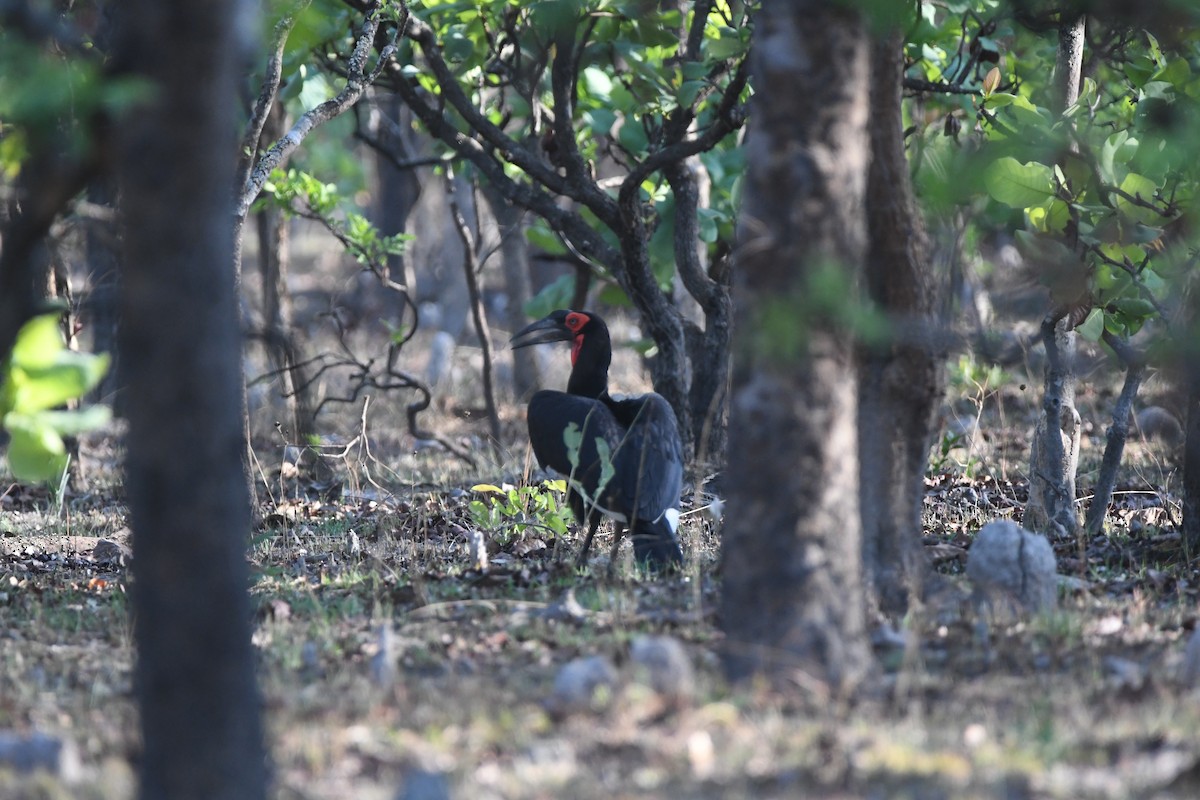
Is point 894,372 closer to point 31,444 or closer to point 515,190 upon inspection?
point 31,444

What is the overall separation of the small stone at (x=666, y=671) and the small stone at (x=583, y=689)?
0.26ft

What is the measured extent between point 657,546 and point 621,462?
1.72ft

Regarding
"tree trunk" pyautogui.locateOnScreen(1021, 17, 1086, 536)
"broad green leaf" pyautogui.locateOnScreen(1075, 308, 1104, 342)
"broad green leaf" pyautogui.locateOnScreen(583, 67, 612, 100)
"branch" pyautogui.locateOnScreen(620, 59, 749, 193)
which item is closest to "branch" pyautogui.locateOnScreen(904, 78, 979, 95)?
"tree trunk" pyautogui.locateOnScreen(1021, 17, 1086, 536)

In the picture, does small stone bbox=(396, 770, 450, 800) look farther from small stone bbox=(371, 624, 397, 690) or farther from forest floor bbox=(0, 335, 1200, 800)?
small stone bbox=(371, 624, 397, 690)

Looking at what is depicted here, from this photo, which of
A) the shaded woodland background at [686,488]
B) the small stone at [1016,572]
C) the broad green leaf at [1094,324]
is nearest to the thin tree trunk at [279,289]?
the shaded woodland background at [686,488]

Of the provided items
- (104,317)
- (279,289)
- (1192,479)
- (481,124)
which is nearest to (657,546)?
(1192,479)

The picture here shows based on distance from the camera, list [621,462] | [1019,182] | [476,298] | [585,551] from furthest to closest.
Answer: [476,298], [621,462], [585,551], [1019,182]

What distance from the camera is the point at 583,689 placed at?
3.40 metres

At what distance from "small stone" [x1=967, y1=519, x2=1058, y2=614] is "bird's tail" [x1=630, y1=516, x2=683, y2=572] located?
1466 millimetres

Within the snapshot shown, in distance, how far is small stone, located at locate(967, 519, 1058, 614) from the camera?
4516 mm

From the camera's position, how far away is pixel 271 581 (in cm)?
570

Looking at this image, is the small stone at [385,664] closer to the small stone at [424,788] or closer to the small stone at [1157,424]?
the small stone at [424,788]

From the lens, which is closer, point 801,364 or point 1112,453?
point 801,364

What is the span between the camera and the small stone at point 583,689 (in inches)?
134
